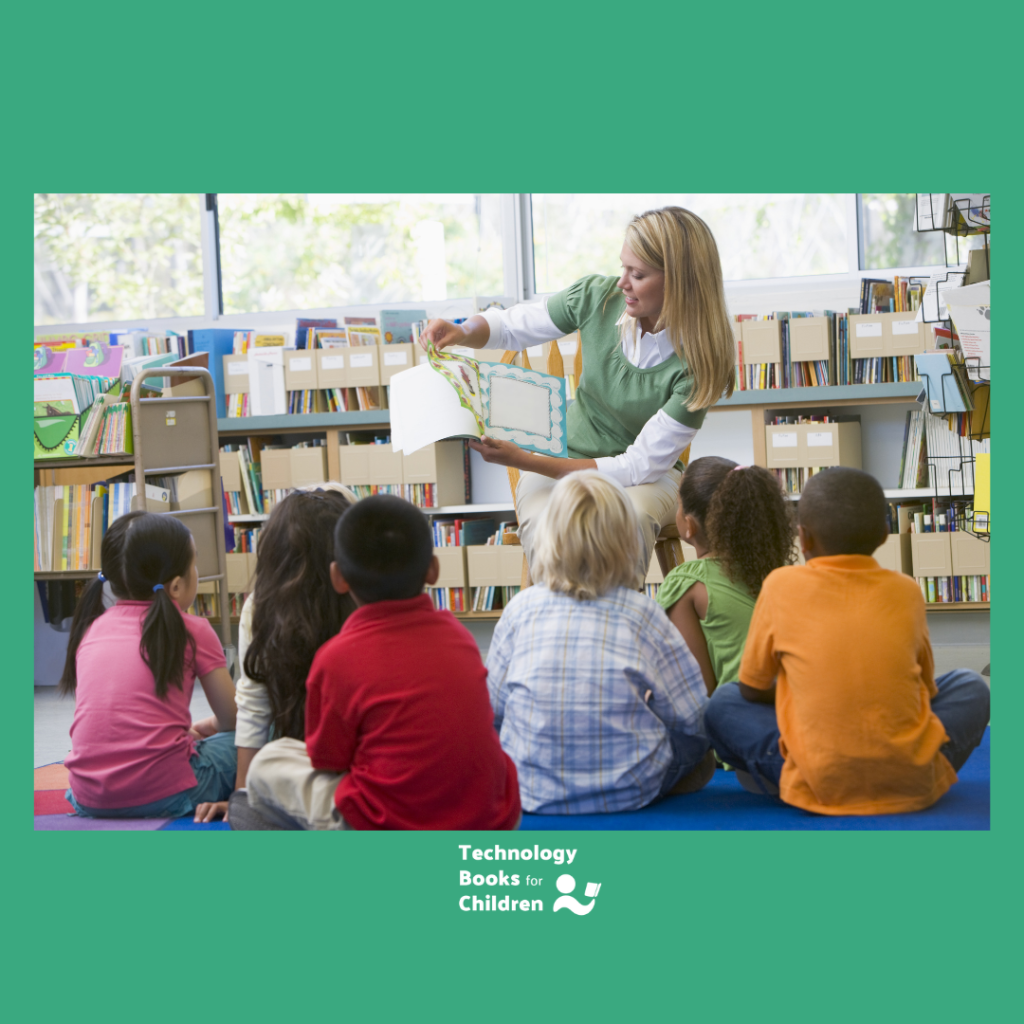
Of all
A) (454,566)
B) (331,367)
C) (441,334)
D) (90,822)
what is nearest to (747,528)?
(441,334)

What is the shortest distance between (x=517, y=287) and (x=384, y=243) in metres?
0.62

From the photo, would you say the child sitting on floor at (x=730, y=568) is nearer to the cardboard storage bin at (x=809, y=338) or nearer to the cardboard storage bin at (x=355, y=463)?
the cardboard storage bin at (x=809, y=338)

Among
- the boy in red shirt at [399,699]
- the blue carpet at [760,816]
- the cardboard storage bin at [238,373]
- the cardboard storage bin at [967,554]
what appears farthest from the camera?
the cardboard storage bin at [238,373]

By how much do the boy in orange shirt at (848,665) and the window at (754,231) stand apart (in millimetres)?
3005

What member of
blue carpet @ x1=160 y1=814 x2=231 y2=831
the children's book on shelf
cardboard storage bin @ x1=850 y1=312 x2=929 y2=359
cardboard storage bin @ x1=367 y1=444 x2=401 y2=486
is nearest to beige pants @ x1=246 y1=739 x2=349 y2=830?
blue carpet @ x1=160 y1=814 x2=231 y2=831

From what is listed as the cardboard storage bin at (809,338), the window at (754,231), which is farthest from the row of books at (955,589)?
the window at (754,231)

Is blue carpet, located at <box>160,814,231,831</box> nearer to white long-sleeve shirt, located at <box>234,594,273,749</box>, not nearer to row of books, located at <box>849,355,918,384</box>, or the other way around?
white long-sleeve shirt, located at <box>234,594,273,749</box>

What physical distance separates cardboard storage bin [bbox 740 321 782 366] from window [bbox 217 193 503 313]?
48.6 inches

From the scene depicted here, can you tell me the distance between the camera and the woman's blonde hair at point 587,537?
1562 millimetres

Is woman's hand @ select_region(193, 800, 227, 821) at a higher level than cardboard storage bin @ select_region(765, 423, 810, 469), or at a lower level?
Answer: lower

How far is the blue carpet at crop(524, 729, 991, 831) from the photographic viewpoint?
142 centimetres

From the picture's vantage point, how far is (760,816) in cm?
153

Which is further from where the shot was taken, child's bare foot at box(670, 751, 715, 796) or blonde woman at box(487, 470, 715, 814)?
child's bare foot at box(670, 751, 715, 796)

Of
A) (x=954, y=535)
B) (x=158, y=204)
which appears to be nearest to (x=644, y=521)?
(x=954, y=535)
